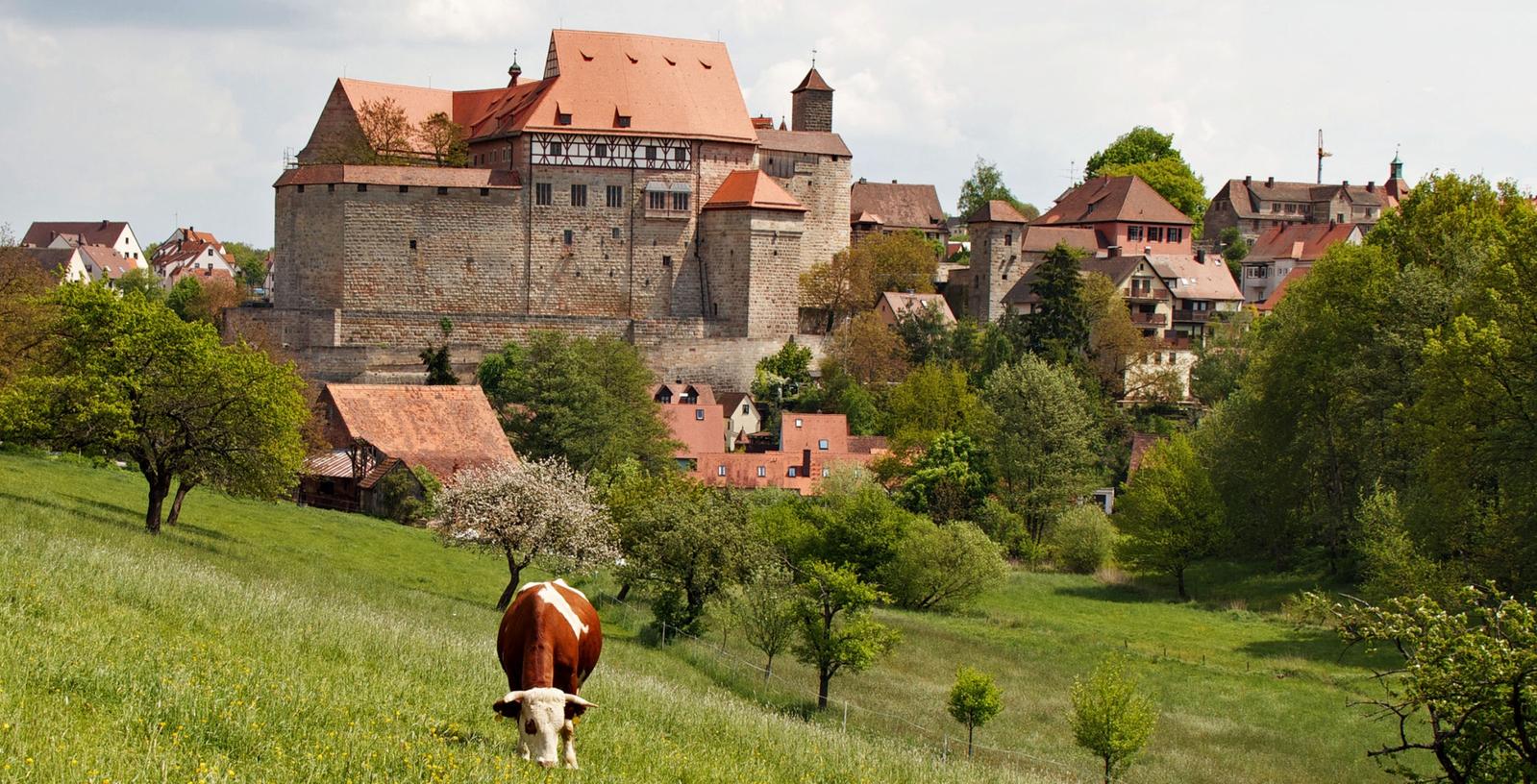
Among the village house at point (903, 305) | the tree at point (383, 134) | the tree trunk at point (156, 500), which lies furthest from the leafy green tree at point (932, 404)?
the tree trunk at point (156, 500)

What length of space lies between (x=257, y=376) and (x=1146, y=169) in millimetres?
84511

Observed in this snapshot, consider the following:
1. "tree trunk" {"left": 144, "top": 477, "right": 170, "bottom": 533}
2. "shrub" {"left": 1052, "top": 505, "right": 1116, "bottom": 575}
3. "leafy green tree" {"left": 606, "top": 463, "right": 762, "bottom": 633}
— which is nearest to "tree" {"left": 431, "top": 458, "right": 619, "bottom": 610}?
"leafy green tree" {"left": 606, "top": 463, "right": 762, "bottom": 633}

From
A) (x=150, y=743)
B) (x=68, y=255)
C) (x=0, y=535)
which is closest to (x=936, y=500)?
(x=0, y=535)

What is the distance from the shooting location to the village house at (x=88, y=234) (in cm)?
13925

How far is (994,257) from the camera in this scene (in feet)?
257

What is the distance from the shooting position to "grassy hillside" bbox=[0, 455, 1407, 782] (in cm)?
950

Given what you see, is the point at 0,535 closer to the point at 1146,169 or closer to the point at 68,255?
the point at 1146,169

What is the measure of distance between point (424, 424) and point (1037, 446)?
19.3m

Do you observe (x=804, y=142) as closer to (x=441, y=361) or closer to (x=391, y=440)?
(x=441, y=361)

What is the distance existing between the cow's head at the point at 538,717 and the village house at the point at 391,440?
117ft

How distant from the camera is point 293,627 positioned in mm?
14531

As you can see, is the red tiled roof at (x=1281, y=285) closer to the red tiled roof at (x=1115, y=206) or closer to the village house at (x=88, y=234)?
the red tiled roof at (x=1115, y=206)

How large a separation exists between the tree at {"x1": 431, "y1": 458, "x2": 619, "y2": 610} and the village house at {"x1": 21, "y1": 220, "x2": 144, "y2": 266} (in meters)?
117

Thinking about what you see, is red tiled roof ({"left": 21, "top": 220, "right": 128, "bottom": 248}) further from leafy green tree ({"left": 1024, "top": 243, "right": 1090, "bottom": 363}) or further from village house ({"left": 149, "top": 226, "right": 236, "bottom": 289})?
leafy green tree ({"left": 1024, "top": 243, "right": 1090, "bottom": 363})
